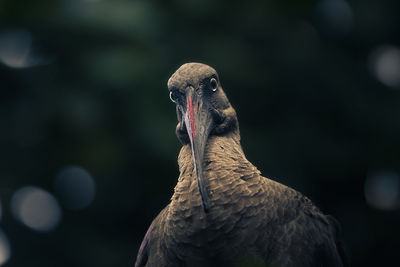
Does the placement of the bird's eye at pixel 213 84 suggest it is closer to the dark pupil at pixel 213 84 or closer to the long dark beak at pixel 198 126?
the dark pupil at pixel 213 84

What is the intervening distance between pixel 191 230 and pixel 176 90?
2.22 ft

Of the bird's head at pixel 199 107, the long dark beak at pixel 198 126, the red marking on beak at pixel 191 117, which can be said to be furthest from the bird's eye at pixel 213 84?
the red marking on beak at pixel 191 117

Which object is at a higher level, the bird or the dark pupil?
the dark pupil

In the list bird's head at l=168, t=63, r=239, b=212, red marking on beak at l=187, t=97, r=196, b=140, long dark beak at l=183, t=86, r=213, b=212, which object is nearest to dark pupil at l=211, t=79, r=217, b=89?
bird's head at l=168, t=63, r=239, b=212

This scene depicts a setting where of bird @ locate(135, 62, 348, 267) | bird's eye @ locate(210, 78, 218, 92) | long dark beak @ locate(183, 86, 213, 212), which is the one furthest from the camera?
bird's eye @ locate(210, 78, 218, 92)

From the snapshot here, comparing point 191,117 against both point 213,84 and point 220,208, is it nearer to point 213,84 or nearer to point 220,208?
point 213,84

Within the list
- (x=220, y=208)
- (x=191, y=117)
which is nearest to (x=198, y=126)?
(x=191, y=117)

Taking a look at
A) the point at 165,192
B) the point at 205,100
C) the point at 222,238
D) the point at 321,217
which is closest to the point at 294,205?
the point at 321,217

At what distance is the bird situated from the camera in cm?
271

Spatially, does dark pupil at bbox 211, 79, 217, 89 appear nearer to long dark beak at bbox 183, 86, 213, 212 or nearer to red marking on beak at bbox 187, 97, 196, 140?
long dark beak at bbox 183, 86, 213, 212

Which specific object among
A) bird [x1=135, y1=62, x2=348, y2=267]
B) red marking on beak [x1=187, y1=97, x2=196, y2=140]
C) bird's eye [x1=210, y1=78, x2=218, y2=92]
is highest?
bird's eye [x1=210, y1=78, x2=218, y2=92]

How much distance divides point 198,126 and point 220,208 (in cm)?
40

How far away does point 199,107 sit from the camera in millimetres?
2891

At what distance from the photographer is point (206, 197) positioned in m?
2.55
